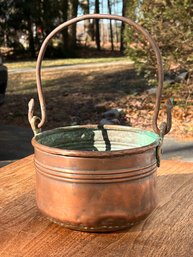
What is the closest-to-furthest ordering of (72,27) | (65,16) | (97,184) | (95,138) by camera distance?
1. (97,184)
2. (95,138)
3. (65,16)
4. (72,27)

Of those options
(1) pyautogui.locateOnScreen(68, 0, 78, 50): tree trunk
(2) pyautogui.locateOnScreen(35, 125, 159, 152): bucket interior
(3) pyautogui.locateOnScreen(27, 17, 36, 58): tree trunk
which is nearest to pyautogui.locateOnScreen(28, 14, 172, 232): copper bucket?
(2) pyautogui.locateOnScreen(35, 125, 159, 152): bucket interior

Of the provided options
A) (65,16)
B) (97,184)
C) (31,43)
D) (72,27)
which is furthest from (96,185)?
(72,27)

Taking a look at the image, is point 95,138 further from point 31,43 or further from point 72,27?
point 72,27

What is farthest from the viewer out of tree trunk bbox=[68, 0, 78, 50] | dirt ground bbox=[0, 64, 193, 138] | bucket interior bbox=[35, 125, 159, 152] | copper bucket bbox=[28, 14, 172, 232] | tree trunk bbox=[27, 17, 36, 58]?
tree trunk bbox=[27, 17, 36, 58]

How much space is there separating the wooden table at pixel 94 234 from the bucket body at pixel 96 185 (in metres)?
0.04

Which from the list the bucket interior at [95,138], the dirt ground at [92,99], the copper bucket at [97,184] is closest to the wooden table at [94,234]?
the copper bucket at [97,184]

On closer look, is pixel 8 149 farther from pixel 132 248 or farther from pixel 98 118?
pixel 132 248

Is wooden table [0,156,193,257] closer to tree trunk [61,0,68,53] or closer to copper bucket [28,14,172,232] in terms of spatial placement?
copper bucket [28,14,172,232]

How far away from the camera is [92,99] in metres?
7.15

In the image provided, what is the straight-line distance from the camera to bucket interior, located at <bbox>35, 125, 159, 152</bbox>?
4.62 feet

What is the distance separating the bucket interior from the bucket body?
170 millimetres

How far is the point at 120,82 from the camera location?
8.75 m

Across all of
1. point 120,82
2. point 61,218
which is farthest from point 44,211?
point 120,82

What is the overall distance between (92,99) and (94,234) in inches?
235
